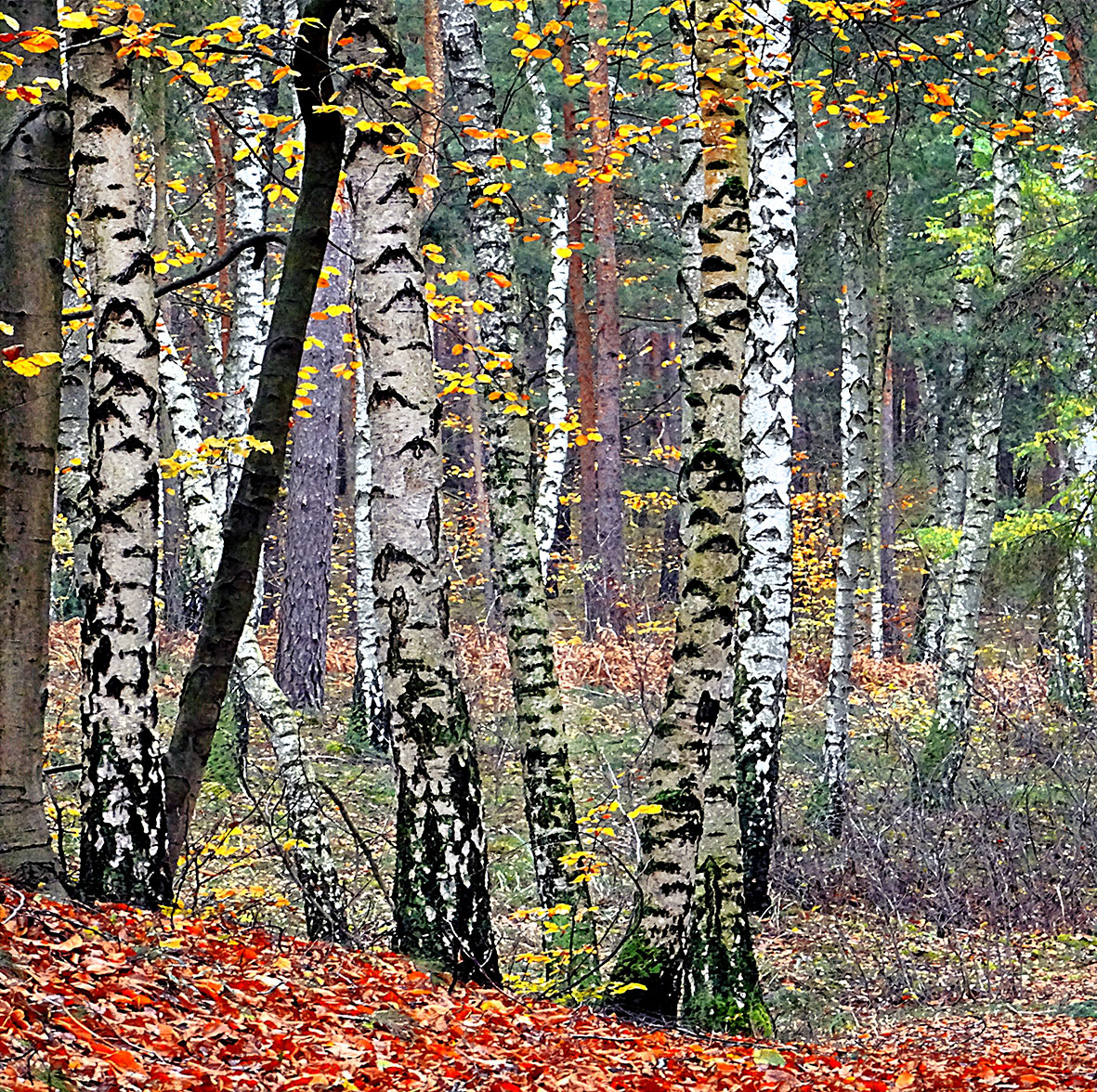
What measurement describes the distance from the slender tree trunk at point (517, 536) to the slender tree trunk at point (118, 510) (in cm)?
275

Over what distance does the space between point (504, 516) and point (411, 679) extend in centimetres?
250

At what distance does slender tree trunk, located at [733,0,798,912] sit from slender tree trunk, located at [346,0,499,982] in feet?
13.0

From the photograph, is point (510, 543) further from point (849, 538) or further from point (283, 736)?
point (849, 538)

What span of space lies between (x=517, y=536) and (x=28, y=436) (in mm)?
3747

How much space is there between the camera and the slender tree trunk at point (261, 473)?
6129 millimetres

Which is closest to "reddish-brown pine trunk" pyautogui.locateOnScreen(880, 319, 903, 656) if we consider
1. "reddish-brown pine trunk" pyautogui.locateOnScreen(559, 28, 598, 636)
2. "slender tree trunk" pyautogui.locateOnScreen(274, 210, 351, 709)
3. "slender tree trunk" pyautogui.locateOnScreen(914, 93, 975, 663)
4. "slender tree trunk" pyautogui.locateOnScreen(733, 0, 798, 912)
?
"reddish-brown pine trunk" pyautogui.locateOnScreen(559, 28, 598, 636)

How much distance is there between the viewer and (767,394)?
32.5 feet

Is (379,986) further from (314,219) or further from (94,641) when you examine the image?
(314,219)

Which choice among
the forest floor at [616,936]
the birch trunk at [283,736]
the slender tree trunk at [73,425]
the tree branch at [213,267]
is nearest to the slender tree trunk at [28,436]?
the forest floor at [616,936]

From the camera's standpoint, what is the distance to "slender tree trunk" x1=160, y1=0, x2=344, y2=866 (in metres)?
6.13

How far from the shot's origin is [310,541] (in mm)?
15219

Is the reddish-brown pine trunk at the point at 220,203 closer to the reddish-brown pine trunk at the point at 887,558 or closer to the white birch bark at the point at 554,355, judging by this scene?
the white birch bark at the point at 554,355

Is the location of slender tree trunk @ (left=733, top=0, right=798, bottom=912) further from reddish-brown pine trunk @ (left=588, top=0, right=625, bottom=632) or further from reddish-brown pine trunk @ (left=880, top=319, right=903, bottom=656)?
reddish-brown pine trunk @ (left=880, top=319, right=903, bottom=656)

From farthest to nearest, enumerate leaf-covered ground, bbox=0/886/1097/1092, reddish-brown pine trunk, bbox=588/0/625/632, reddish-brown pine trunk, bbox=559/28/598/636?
reddish-brown pine trunk, bbox=559/28/598/636 < reddish-brown pine trunk, bbox=588/0/625/632 < leaf-covered ground, bbox=0/886/1097/1092
